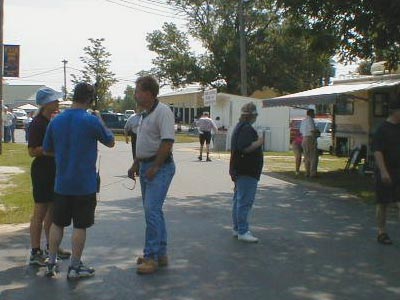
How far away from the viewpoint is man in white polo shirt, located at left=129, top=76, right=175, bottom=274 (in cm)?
619

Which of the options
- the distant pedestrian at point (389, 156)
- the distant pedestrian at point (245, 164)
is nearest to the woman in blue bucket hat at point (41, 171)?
the distant pedestrian at point (245, 164)

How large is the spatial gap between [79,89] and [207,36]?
45.9m

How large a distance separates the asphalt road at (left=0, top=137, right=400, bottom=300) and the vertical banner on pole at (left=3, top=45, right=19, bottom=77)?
12291 millimetres

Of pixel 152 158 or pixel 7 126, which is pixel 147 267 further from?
pixel 7 126

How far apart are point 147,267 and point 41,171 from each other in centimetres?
145

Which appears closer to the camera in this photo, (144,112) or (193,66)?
(144,112)

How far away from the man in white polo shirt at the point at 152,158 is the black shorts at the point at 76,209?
58 centimetres

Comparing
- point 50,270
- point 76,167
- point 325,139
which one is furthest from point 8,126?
point 76,167

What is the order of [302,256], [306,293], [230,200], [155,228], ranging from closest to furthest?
[306,293] → [155,228] → [302,256] → [230,200]

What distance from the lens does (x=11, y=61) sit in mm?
22578

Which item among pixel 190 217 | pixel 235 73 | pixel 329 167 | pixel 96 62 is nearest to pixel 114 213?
pixel 190 217

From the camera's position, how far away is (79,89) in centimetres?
603

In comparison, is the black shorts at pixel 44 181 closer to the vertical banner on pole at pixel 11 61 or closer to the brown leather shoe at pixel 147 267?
the brown leather shoe at pixel 147 267

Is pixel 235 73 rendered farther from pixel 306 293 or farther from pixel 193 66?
pixel 306 293
